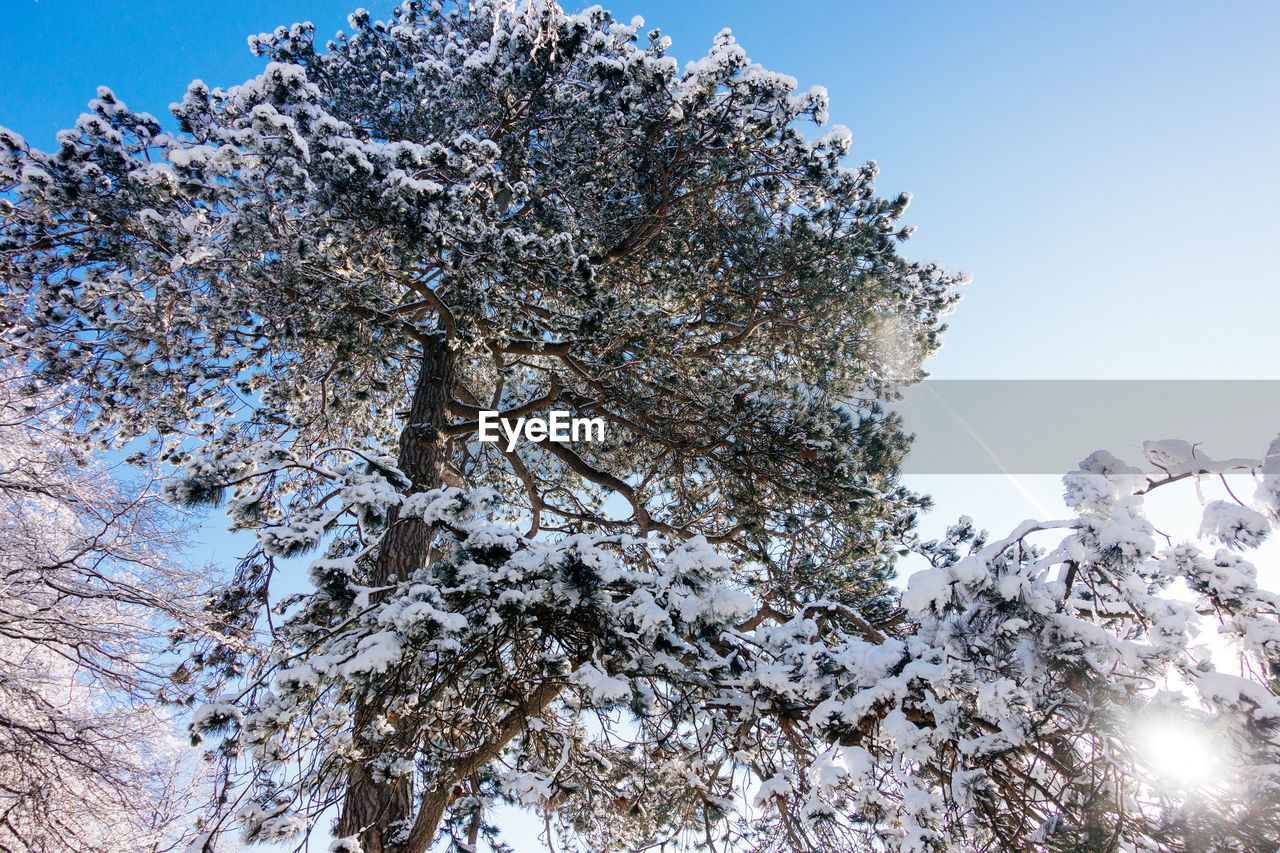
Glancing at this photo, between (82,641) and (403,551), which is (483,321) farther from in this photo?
(82,641)

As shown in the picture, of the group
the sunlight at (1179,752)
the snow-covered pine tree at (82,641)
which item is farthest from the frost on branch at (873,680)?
the snow-covered pine tree at (82,641)

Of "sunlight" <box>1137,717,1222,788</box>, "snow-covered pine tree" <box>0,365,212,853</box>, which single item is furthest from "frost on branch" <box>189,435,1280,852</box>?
"snow-covered pine tree" <box>0,365,212,853</box>

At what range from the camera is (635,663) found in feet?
10.1

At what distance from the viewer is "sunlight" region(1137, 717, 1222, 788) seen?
1.91m

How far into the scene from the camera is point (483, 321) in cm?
520

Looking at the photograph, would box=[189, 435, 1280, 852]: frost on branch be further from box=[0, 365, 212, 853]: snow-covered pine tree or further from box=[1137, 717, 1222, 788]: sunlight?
box=[0, 365, 212, 853]: snow-covered pine tree

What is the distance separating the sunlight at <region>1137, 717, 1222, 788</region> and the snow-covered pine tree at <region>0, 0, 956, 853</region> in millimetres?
1604

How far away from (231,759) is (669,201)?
6194mm

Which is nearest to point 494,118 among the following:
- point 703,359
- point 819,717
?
point 703,359

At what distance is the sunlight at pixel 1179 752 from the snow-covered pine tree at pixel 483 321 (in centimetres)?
160

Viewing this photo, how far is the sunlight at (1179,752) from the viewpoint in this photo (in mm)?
1905

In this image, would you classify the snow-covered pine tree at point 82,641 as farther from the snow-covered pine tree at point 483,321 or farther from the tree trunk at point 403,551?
the tree trunk at point 403,551

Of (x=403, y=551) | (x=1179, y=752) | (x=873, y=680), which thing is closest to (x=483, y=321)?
(x=403, y=551)

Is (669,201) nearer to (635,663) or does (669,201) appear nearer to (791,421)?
(791,421)
